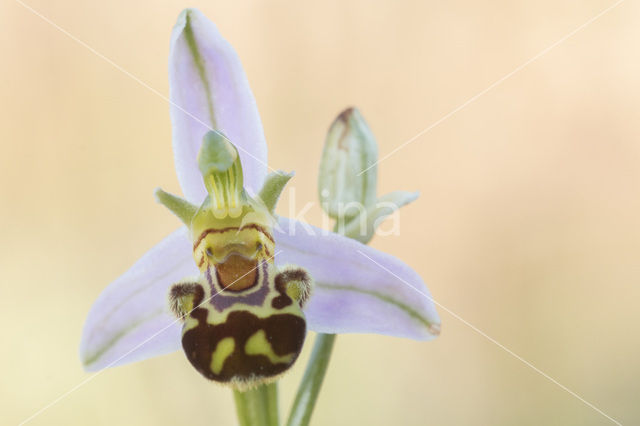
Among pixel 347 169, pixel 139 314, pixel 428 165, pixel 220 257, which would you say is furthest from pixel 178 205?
pixel 428 165

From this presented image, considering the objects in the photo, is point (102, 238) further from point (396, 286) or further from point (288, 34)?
point (396, 286)

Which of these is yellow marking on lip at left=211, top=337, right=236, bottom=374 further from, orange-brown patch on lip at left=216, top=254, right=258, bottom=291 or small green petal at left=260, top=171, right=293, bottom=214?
small green petal at left=260, top=171, right=293, bottom=214

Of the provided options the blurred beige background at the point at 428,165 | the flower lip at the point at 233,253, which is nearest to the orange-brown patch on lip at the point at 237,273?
the flower lip at the point at 233,253

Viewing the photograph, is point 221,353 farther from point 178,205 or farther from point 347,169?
point 347,169

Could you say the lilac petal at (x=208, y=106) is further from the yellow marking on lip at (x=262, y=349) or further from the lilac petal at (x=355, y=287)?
the yellow marking on lip at (x=262, y=349)

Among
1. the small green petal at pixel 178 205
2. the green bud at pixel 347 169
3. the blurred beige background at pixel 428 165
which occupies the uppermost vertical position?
the blurred beige background at pixel 428 165

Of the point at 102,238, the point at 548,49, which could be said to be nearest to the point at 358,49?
the point at 548,49
